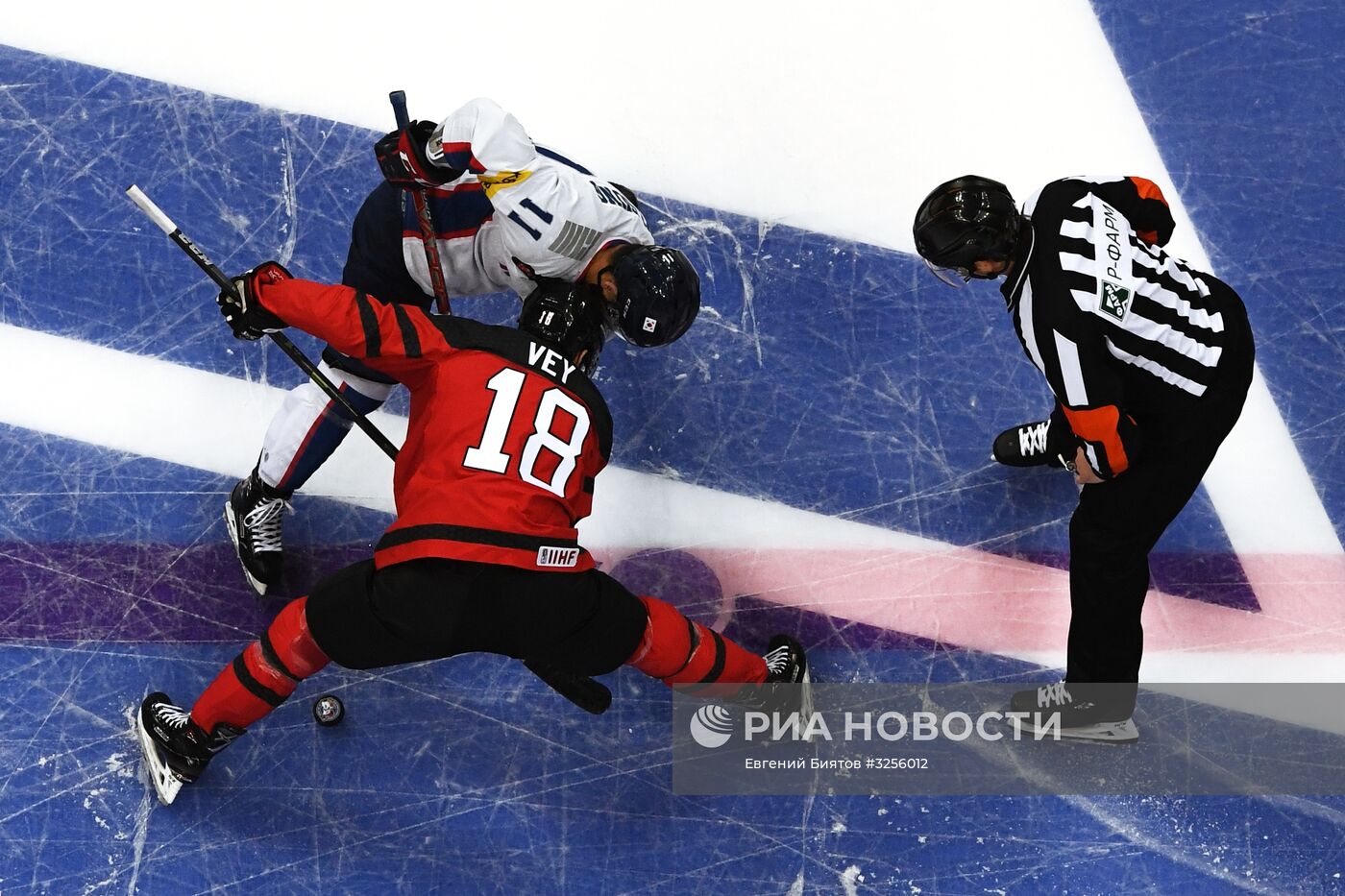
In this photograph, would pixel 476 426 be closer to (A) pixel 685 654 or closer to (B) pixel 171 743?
(A) pixel 685 654

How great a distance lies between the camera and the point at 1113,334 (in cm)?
288

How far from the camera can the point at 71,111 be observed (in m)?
3.91

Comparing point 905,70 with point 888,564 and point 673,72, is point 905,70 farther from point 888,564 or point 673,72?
point 888,564

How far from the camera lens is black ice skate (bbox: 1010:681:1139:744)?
3.54 m

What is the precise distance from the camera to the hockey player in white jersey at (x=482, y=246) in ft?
9.70

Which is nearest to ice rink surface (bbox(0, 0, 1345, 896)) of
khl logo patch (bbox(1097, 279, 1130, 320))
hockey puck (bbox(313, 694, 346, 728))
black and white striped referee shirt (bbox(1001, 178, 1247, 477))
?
hockey puck (bbox(313, 694, 346, 728))

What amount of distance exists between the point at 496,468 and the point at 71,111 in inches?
85.3

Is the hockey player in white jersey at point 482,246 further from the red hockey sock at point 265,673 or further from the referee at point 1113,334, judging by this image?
the referee at point 1113,334

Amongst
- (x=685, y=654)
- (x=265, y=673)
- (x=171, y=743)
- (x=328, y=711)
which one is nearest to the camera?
(x=265, y=673)

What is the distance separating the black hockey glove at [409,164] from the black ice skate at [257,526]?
1005 mm

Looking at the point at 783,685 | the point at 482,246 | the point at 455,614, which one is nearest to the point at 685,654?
the point at 783,685

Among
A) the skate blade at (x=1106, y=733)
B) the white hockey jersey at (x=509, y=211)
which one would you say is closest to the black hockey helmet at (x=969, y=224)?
the white hockey jersey at (x=509, y=211)

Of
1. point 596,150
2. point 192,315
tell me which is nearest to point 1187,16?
point 596,150

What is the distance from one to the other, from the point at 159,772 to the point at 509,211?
1.82m
